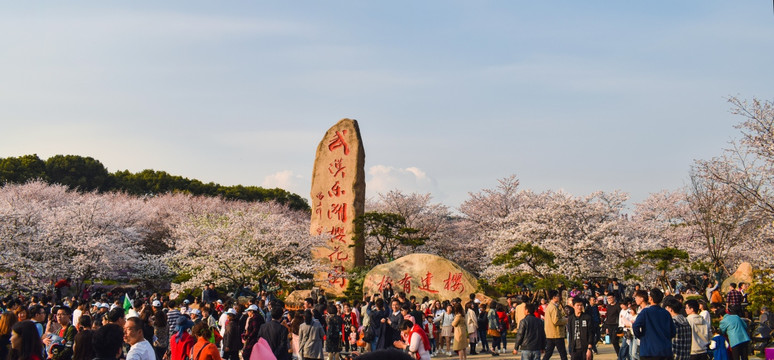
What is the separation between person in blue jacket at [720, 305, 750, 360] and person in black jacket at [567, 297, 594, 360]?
7.19 ft

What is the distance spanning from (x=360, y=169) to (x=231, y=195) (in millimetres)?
30724

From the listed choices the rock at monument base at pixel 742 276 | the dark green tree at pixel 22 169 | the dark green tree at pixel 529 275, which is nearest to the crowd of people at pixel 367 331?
the dark green tree at pixel 529 275

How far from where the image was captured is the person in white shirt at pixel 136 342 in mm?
6293

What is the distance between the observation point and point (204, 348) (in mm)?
7988

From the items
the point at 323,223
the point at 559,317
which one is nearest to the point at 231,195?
the point at 323,223

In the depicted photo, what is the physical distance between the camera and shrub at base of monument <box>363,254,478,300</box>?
24.8 meters

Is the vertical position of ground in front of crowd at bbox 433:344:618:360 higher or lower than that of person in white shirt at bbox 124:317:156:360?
lower

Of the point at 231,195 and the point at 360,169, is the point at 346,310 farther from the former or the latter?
the point at 231,195

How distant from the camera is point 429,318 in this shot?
16.9 m

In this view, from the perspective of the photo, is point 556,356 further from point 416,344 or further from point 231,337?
point 231,337

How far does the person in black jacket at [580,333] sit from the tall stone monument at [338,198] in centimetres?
1706

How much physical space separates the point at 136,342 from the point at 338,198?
2273 centimetres

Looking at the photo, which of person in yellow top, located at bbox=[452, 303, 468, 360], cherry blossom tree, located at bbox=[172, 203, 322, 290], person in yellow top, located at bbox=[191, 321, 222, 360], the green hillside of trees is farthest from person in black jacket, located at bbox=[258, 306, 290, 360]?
the green hillside of trees

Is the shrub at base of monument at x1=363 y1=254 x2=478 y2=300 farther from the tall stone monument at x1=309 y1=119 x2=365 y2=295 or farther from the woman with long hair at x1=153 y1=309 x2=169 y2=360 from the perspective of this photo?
the woman with long hair at x1=153 y1=309 x2=169 y2=360
